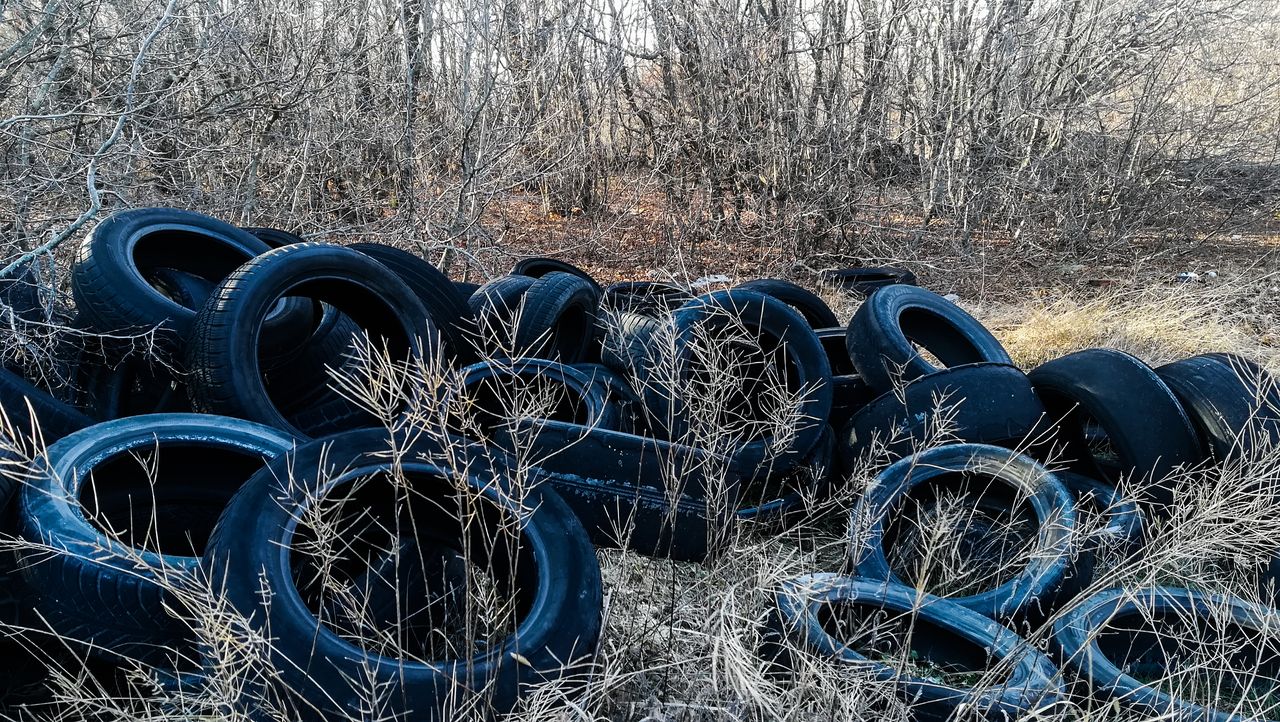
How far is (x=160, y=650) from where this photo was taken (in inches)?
97.9

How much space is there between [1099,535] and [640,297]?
3.06 m

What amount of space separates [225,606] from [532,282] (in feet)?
11.1

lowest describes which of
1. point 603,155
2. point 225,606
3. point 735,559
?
point 735,559

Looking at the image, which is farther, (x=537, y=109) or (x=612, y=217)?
(x=612, y=217)

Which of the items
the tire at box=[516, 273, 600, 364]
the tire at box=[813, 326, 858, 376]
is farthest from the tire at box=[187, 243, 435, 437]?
the tire at box=[813, 326, 858, 376]

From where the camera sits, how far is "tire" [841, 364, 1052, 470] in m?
4.28

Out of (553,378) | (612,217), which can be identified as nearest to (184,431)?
(553,378)

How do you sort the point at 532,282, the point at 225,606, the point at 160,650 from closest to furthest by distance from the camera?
the point at 225,606 → the point at 160,650 → the point at 532,282

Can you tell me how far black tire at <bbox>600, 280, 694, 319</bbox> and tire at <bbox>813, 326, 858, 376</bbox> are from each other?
0.97 metres

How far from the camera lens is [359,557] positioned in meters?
2.59

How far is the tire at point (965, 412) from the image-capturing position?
428 cm

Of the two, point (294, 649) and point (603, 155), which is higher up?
point (603, 155)

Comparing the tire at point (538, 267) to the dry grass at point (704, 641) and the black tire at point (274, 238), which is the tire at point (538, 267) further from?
the dry grass at point (704, 641)

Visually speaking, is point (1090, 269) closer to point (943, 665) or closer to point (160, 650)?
point (943, 665)
